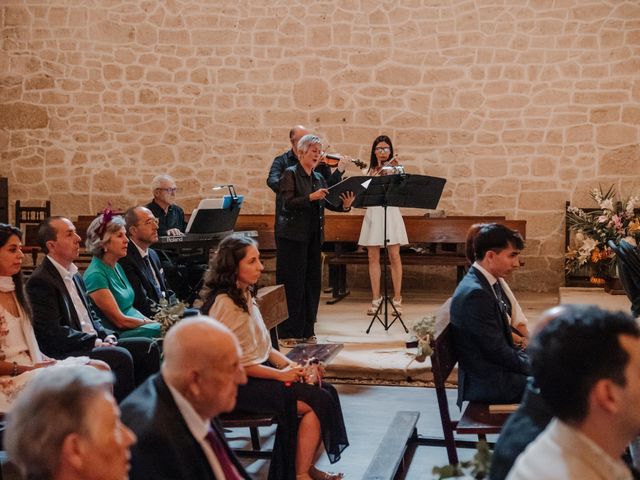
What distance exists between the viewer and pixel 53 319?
4.16 meters

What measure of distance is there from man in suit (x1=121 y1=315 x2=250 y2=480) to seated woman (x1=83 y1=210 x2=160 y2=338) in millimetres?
2655

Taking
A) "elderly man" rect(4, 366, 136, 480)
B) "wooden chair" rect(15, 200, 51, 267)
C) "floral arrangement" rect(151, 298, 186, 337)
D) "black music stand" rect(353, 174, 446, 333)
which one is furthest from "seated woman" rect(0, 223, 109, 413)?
"wooden chair" rect(15, 200, 51, 267)

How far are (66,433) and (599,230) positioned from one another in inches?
306

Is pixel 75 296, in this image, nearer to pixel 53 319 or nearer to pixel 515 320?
pixel 53 319

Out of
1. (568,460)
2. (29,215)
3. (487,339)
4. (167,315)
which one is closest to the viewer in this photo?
(568,460)

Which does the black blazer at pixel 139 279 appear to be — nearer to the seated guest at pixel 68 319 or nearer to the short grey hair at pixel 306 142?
the seated guest at pixel 68 319

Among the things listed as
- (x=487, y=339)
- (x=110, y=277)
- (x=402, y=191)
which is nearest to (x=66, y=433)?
(x=487, y=339)

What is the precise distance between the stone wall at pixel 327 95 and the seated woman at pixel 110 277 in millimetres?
5406

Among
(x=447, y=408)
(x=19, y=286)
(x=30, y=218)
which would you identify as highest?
(x=19, y=286)

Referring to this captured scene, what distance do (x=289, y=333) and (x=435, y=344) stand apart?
10.4 feet

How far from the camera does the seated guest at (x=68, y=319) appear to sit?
414 centimetres

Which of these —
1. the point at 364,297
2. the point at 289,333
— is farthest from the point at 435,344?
the point at 364,297

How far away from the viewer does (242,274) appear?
3748 mm

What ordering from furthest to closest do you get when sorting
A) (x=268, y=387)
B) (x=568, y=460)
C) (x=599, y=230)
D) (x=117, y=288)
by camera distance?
(x=599, y=230)
(x=117, y=288)
(x=268, y=387)
(x=568, y=460)
